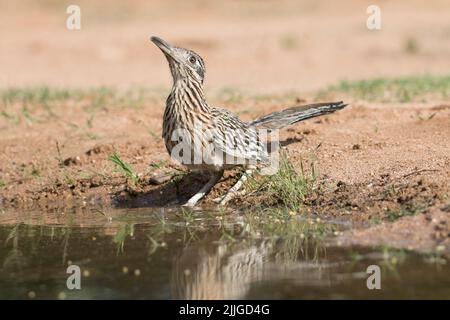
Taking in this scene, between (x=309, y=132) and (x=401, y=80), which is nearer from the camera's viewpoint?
(x=309, y=132)

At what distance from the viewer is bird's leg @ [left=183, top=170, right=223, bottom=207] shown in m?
7.71

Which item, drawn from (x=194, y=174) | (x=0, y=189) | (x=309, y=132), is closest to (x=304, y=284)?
(x=194, y=174)

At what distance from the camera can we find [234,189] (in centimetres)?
762

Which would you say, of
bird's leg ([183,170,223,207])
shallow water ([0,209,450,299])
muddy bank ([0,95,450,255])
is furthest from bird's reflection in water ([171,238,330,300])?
bird's leg ([183,170,223,207])

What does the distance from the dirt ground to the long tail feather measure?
270 millimetres

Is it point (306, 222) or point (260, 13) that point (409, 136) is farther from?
point (260, 13)

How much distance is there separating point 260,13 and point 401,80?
11.9m

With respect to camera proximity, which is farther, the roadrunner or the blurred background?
the blurred background

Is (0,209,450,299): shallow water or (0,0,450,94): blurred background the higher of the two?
(0,0,450,94): blurred background

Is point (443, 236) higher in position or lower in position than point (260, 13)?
lower

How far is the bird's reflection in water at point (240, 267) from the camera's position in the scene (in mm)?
5102

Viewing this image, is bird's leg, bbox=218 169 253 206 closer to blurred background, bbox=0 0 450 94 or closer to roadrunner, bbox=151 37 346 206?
roadrunner, bbox=151 37 346 206

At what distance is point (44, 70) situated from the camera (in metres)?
17.4

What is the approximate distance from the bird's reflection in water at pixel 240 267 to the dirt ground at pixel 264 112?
492mm
